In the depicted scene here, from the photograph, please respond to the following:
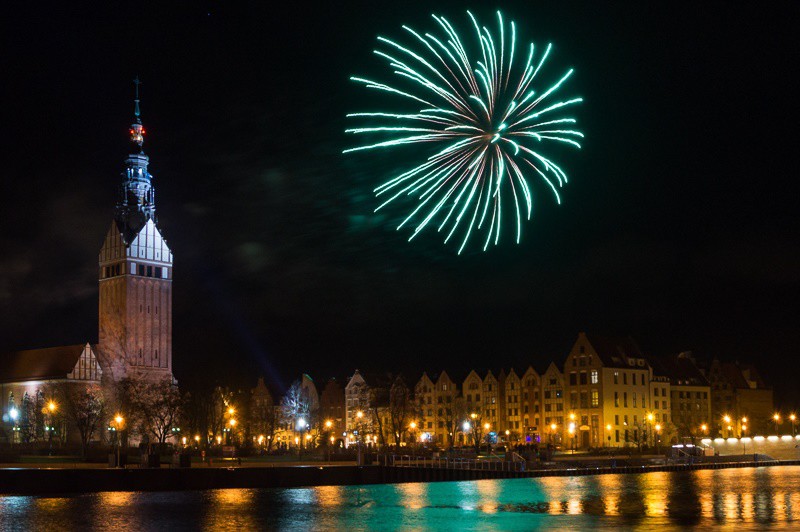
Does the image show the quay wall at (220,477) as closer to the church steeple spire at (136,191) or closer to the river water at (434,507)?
the river water at (434,507)

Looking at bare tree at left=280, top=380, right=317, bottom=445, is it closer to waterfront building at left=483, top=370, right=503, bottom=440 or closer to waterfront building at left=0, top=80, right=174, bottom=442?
waterfront building at left=0, top=80, right=174, bottom=442

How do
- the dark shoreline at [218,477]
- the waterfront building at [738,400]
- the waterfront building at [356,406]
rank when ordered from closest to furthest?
the dark shoreline at [218,477] → the waterfront building at [356,406] → the waterfront building at [738,400]

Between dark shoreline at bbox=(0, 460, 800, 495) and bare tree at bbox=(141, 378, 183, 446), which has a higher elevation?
bare tree at bbox=(141, 378, 183, 446)

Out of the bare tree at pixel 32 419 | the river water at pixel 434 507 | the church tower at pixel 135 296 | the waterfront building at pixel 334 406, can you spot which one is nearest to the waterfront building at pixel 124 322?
the church tower at pixel 135 296

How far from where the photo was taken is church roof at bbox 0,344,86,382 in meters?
142

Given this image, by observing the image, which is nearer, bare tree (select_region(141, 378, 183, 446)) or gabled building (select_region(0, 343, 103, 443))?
bare tree (select_region(141, 378, 183, 446))

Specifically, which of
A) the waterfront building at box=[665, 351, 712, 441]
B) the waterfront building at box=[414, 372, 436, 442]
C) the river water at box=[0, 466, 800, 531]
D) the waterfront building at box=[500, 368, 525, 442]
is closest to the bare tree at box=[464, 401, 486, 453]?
the waterfront building at box=[500, 368, 525, 442]

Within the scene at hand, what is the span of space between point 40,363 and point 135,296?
15.5 metres

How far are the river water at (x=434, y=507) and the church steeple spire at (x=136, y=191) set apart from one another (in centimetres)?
9112

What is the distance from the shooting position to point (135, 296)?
14825 centimetres

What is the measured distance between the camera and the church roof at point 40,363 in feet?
466

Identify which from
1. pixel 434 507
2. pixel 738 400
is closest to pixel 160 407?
pixel 434 507

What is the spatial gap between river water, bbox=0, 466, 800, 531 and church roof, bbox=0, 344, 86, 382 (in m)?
79.9

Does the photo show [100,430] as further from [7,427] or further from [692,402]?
[692,402]
